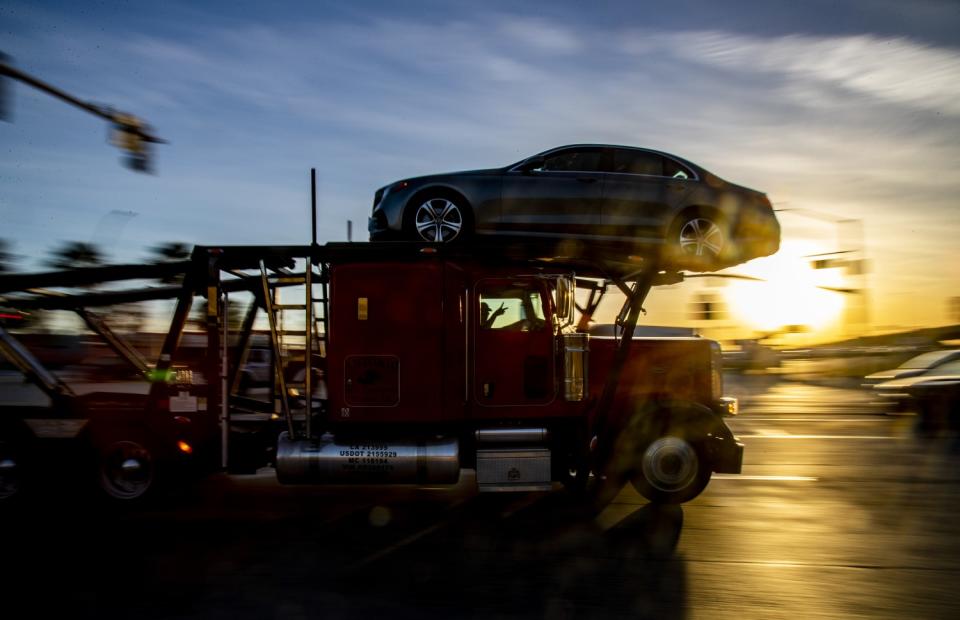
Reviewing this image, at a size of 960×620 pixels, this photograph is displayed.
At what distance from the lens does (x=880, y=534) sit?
612 centimetres

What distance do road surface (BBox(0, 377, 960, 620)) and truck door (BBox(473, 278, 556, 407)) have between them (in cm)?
110

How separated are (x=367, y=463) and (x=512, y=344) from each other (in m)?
1.64

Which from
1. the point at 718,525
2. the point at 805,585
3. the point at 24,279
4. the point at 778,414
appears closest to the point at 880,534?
the point at 718,525

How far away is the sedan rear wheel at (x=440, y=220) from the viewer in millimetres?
8180

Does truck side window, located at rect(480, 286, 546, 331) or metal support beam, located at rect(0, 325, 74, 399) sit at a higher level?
truck side window, located at rect(480, 286, 546, 331)

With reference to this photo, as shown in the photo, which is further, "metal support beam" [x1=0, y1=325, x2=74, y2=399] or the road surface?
"metal support beam" [x1=0, y1=325, x2=74, y2=399]

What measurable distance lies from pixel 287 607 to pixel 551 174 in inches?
209

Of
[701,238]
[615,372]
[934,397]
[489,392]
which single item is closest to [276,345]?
[489,392]

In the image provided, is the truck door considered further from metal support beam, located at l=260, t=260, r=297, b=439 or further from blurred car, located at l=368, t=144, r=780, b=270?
metal support beam, located at l=260, t=260, r=297, b=439

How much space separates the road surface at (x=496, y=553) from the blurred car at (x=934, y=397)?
4.71 metres

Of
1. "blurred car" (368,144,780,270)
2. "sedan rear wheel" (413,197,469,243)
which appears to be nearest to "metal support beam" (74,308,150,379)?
"blurred car" (368,144,780,270)

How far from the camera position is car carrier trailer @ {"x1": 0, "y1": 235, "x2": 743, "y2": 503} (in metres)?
6.74

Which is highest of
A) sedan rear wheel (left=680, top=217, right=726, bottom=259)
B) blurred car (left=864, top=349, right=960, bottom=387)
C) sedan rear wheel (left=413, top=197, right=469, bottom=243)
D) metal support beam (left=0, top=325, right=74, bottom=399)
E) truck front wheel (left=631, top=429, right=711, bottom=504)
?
sedan rear wheel (left=413, top=197, right=469, bottom=243)

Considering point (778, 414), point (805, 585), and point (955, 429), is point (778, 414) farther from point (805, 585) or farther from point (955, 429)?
point (805, 585)
